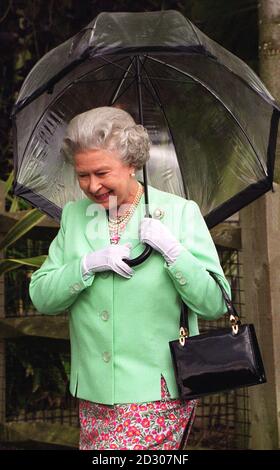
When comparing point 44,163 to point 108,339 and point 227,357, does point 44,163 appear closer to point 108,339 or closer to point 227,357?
point 108,339

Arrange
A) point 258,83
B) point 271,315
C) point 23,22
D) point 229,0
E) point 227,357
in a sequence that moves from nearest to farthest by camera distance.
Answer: point 227,357 < point 258,83 < point 271,315 < point 229,0 < point 23,22

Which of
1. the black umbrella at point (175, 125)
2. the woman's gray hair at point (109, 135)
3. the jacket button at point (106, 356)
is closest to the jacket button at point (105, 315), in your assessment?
the jacket button at point (106, 356)

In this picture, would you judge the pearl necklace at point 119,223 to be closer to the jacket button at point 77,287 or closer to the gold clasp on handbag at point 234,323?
the jacket button at point 77,287

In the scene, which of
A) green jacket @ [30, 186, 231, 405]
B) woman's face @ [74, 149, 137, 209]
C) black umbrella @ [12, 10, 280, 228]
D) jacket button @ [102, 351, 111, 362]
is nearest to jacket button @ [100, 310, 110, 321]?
green jacket @ [30, 186, 231, 405]

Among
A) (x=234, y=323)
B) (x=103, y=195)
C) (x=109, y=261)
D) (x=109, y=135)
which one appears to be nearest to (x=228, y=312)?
(x=234, y=323)

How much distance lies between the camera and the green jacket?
3.23m

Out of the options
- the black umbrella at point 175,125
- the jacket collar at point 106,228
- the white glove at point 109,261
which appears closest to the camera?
the white glove at point 109,261

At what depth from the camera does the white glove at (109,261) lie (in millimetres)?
3182

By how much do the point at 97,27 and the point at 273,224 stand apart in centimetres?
164

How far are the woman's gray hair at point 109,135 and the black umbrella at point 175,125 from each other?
364mm

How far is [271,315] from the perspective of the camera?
4.59 meters

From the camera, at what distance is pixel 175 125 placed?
12.9ft
